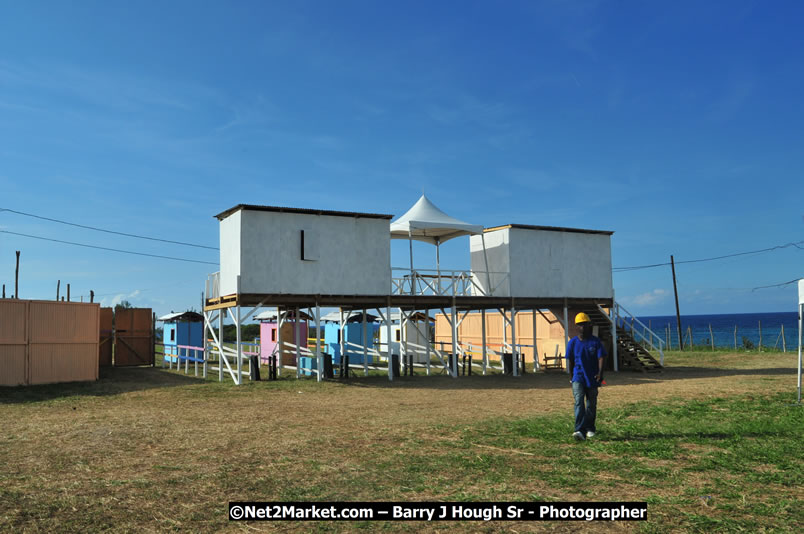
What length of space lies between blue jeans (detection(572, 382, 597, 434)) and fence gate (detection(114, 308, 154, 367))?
2795 cm

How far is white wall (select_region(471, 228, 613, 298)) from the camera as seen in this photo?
27812mm

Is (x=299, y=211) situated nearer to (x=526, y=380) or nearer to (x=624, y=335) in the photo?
(x=526, y=380)

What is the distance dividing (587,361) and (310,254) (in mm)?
15217

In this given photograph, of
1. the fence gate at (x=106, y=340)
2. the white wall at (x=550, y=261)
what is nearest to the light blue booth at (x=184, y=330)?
the fence gate at (x=106, y=340)

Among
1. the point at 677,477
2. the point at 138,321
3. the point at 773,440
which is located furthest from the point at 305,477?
the point at 138,321

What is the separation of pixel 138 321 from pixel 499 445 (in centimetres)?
2792

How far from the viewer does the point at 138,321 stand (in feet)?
110

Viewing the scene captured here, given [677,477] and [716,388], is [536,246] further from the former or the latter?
[677,477]

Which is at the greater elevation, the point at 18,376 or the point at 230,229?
the point at 230,229

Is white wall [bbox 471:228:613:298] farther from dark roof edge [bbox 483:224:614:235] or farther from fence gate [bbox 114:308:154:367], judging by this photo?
fence gate [bbox 114:308:154:367]

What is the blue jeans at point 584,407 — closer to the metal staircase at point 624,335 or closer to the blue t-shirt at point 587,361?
the blue t-shirt at point 587,361

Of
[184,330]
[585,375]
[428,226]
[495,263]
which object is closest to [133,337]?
[184,330]

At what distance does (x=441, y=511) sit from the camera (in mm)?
6570

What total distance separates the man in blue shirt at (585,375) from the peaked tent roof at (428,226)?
1557cm
